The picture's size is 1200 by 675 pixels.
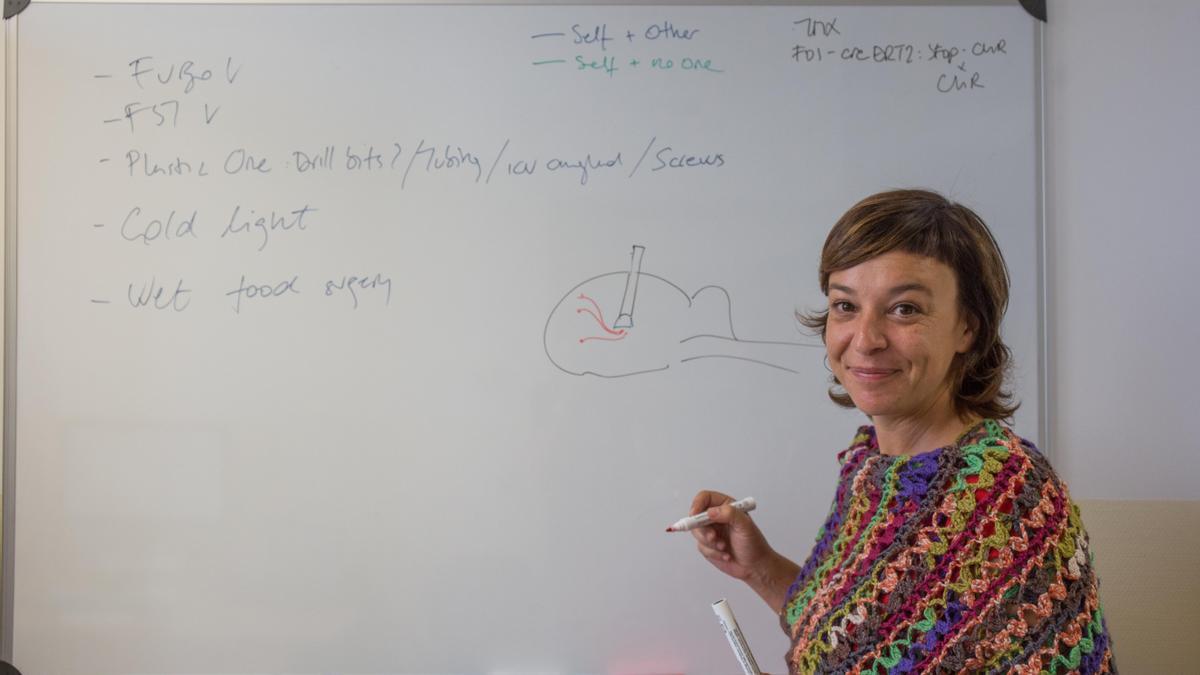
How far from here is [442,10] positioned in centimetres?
155

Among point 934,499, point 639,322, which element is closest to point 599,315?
point 639,322

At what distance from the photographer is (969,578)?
0.86 m

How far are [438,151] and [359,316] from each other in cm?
32

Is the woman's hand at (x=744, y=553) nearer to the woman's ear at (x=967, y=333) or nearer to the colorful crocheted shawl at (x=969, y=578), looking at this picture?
the colorful crocheted shawl at (x=969, y=578)

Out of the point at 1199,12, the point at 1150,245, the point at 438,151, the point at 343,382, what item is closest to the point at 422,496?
the point at 343,382

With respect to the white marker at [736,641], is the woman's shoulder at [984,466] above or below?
above

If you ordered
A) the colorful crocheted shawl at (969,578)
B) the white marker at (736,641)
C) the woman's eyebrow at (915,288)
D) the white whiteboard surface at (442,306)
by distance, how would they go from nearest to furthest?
the colorful crocheted shawl at (969,578) → the woman's eyebrow at (915,288) → the white marker at (736,641) → the white whiteboard surface at (442,306)

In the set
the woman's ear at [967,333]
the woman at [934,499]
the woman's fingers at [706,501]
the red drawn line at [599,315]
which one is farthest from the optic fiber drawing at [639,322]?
the woman's ear at [967,333]

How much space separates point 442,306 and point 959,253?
2.91 feet

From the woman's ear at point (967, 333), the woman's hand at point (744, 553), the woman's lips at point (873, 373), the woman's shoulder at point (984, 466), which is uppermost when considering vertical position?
the woman's ear at point (967, 333)

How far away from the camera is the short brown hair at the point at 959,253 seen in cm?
98

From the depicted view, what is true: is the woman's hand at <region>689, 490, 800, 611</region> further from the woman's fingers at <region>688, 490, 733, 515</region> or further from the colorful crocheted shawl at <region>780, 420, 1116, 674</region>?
the colorful crocheted shawl at <region>780, 420, 1116, 674</region>

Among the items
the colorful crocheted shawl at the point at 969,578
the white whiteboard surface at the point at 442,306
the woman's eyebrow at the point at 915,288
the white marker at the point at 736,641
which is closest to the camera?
the colorful crocheted shawl at the point at 969,578

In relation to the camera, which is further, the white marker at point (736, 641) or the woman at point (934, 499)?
the white marker at point (736, 641)
